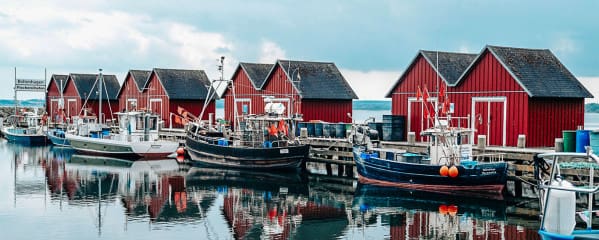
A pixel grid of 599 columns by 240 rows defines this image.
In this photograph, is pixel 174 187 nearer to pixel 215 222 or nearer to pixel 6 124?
pixel 215 222

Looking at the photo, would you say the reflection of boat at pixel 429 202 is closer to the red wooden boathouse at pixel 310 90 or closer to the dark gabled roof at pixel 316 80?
the red wooden boathouse at pixel 310 90

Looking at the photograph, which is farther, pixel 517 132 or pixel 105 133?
pixel 105 133

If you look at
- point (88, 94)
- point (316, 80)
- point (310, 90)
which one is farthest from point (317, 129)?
point (88, 94)

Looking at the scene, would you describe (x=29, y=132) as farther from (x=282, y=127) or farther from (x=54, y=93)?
(x=282, y=127)

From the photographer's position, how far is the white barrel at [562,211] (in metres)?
13.9

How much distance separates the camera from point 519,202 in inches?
977

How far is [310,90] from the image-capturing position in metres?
41.1

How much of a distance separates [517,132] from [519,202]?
5.37m

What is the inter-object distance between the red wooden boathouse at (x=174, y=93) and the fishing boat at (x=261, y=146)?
14173 millimetres

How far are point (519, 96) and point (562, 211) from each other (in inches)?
639

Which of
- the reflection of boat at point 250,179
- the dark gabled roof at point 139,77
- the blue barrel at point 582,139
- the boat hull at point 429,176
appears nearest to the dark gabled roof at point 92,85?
the dark gabled roof at point 139,77

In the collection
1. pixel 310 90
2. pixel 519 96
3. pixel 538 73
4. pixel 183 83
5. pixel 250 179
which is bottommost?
pixel 250 179

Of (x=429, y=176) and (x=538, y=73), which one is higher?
(x=538, y=73)

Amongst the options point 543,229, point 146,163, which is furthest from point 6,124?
point 543,229
